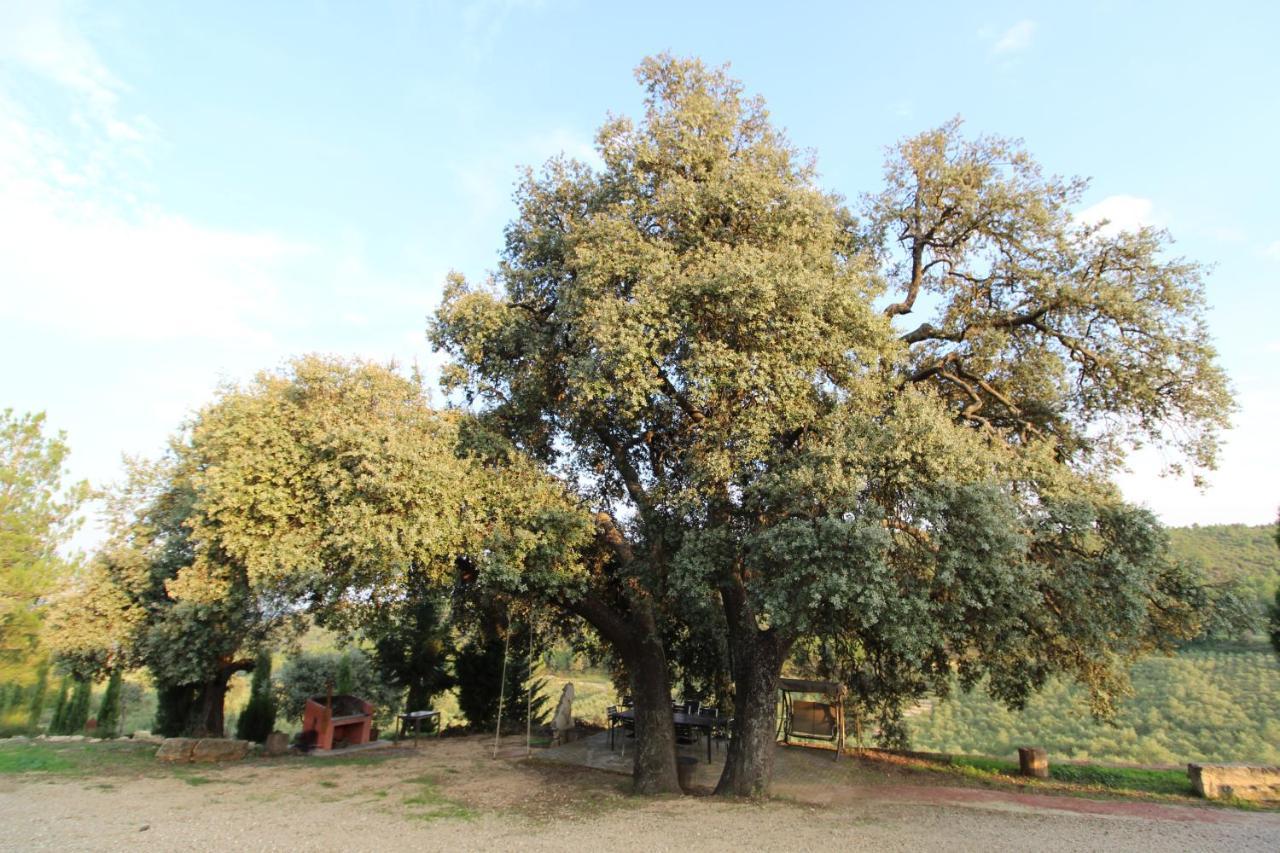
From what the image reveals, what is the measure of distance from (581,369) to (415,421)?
2932mm

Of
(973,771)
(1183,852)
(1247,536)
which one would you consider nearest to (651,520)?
(1183,852)

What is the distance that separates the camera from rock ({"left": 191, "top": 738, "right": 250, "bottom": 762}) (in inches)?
627

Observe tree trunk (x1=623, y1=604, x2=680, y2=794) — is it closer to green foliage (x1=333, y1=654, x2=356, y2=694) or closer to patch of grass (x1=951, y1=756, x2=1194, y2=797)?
patch of grass (x1=951, y1=756, x2=1194, y2=797)

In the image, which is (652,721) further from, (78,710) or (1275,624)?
(78,710)

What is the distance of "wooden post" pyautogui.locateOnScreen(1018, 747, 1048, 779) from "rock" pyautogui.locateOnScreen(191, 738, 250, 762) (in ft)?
61.1

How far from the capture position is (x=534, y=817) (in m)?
10.8

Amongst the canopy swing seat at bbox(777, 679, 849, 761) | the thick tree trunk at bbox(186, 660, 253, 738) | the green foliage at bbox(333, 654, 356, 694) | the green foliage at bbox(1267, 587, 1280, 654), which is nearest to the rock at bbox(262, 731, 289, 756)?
the thick tree trunk at bbox(186, 660, 253, 738)

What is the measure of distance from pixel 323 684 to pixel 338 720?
485cm

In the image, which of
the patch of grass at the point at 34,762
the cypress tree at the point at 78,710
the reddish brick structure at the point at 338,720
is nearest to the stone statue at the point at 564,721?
the reddish brick structure at the point at 338,720

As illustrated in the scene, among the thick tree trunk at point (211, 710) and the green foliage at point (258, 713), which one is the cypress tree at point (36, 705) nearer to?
the green foliage at point (258, 713)

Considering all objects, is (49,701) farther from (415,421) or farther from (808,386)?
(808,386)

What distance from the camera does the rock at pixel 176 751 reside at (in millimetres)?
15539

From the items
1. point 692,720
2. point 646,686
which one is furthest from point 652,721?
point 692,720

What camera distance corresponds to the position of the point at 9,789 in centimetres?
1140
